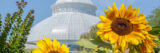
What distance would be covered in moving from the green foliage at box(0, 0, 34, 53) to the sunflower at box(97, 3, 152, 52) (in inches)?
190

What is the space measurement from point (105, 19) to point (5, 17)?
18.9 feet

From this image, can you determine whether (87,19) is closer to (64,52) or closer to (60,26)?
(60,26)

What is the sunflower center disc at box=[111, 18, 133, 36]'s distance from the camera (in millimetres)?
850

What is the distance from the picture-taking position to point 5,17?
20.3 feet

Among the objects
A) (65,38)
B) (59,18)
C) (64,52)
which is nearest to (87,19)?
(59,18)

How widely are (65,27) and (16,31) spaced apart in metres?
40.2

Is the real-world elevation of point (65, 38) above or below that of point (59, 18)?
below

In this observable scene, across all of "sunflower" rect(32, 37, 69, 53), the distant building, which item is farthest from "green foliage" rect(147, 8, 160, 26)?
→ "sunflower" rect(32, 37, 69, 53)

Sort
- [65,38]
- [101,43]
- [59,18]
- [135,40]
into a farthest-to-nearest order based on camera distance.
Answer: [59,18] → [65,38] → [101,43] → [135,40]

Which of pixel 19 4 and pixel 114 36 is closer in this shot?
pixel 114 36

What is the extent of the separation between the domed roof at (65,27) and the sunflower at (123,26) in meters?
42.2

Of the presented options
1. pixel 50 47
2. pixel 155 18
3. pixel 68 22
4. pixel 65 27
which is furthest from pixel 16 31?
pixel 68 22

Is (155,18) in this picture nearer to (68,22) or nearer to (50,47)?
(68,22)

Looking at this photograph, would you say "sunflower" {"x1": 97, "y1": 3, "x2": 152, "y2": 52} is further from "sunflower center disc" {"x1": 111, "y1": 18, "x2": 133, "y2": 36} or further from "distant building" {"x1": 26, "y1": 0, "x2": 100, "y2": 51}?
"distant building" {"x1": 26, "y1": 0, "x2": 100, "y2": 51}
